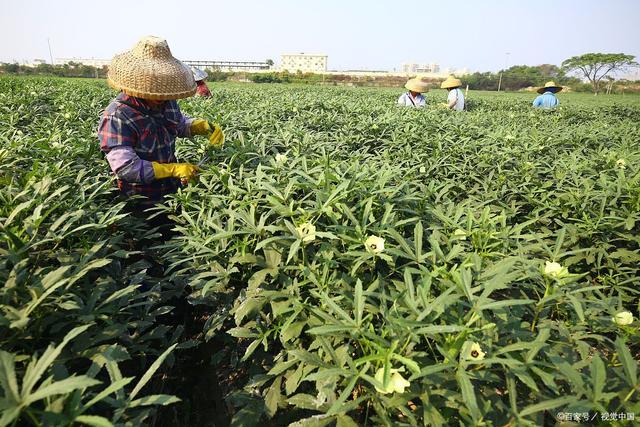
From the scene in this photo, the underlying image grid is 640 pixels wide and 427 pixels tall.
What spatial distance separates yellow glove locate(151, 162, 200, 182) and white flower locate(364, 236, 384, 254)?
130cm

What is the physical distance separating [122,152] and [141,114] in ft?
0.97

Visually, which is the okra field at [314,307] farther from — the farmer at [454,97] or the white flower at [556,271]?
the farmer at [454,97]

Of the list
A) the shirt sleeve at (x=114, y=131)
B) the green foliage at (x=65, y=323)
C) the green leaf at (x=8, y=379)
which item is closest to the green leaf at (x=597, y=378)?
the green foliage at (x=65, y=323)

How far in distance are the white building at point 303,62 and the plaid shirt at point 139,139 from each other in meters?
95.1

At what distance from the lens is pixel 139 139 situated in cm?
226

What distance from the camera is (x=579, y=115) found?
726cm

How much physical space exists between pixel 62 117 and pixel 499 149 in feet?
13.4

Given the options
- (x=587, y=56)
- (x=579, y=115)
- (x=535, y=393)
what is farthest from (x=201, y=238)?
(x=587, y=56)

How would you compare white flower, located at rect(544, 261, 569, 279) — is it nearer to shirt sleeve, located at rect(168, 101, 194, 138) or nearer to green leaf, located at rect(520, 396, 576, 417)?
green leaf, located at rect(520, 396, 576, 417)

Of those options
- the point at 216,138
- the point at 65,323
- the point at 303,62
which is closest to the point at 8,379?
the point at 65,323

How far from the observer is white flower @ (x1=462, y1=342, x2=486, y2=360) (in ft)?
2.88

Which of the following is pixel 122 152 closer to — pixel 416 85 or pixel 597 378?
pixel 597 378

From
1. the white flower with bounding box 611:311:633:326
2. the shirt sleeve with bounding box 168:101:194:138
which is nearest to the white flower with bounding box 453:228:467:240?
the white flower with bounding box 611:311:633:326

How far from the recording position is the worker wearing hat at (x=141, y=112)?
6.65ft
